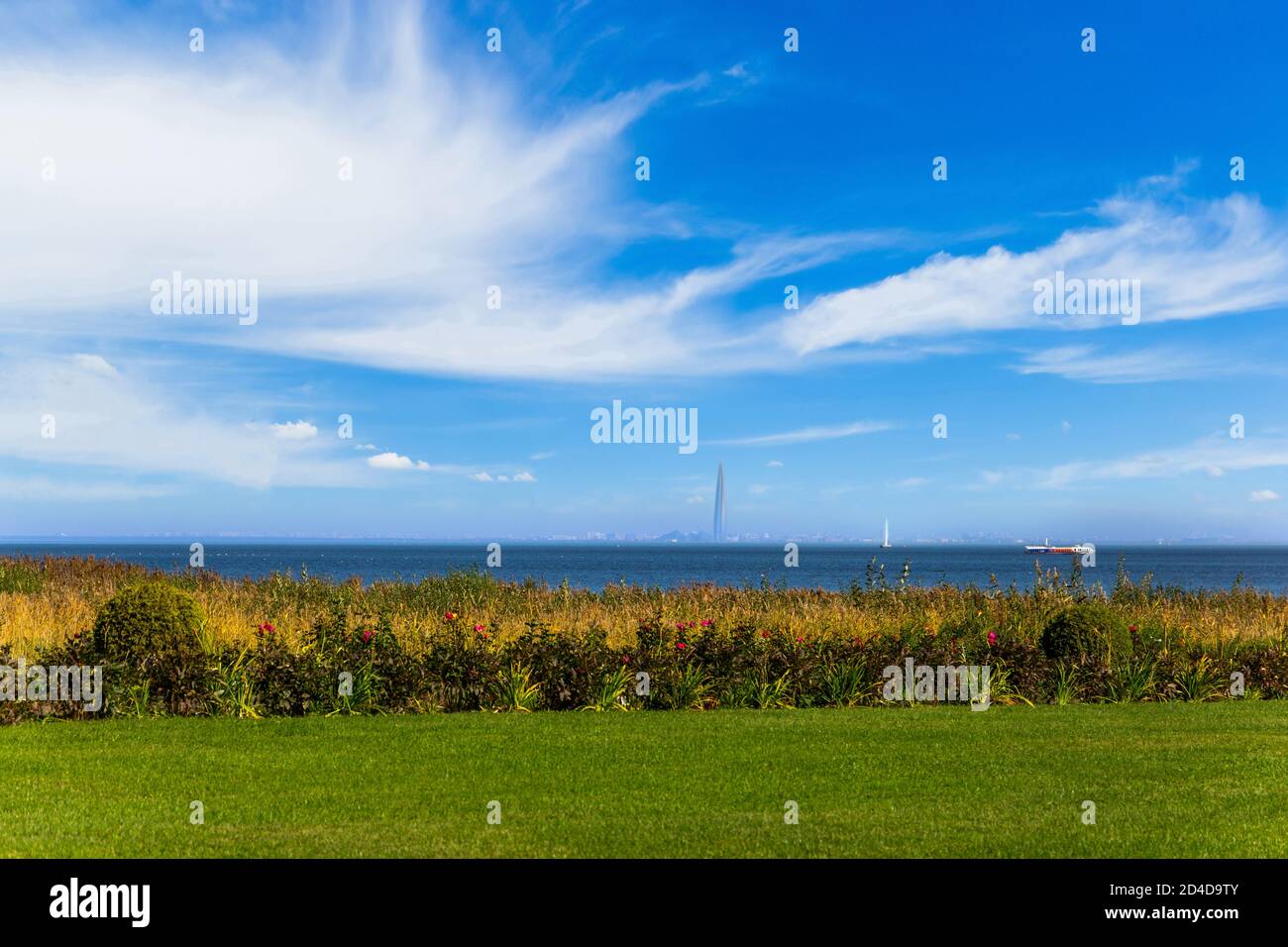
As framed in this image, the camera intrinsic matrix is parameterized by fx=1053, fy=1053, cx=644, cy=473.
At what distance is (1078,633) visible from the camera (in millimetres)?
13352

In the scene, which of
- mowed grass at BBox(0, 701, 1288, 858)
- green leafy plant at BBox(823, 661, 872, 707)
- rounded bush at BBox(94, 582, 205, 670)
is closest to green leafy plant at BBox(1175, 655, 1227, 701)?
mowed grass at BBox(0, 701, 1288, 858)

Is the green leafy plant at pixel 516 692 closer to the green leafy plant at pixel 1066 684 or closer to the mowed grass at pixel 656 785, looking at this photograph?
the mowed grass at pixel 656 785

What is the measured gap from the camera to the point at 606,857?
6277 mm

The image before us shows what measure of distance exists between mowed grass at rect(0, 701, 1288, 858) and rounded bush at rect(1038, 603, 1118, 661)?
2.10 metres

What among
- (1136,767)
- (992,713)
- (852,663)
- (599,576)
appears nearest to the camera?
(1136,767)

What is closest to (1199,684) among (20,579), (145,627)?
(145,627)

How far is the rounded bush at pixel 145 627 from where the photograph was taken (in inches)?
468

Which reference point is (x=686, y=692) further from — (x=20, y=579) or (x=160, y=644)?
(x=20, y=579)

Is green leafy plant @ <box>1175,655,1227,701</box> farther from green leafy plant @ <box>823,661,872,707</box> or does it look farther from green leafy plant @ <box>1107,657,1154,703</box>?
green leafy plant @ <box>823,661,872,707</box>

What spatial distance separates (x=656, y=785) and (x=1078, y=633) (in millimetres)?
7639
